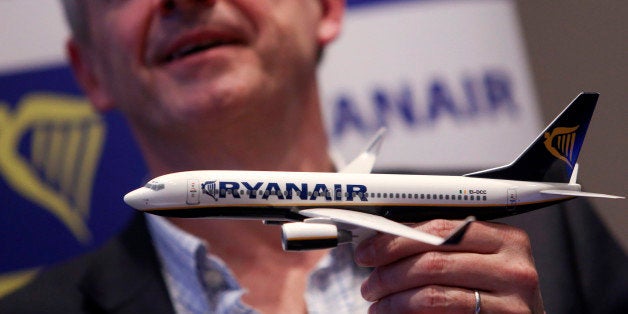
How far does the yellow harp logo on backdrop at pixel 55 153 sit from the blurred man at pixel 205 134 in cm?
76

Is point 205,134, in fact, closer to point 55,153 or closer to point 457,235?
point 55,153

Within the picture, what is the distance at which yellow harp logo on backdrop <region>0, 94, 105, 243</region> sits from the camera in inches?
233

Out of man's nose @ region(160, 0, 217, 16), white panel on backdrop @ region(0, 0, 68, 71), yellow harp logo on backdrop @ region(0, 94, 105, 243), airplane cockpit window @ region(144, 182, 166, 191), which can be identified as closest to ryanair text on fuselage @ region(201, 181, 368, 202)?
airplane cockpit window @ region(144, 182, 166, 191)

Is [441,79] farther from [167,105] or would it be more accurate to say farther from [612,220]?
[167,105]

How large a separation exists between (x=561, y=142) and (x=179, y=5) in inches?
103

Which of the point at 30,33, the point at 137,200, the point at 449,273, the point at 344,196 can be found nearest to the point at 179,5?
the point at 137,200

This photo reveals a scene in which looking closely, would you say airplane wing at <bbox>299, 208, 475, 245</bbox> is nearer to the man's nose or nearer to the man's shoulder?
the man's shoulder

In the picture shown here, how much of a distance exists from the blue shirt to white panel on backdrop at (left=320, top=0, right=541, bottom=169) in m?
2.00

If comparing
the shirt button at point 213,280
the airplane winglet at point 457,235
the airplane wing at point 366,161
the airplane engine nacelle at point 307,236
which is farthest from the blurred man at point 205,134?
the airplane winglet at point 457,235

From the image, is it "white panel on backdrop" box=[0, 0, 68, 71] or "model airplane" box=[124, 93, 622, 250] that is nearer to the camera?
"model airplane" box=[124, 93, 622, 250]

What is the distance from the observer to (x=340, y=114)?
21.9 feet

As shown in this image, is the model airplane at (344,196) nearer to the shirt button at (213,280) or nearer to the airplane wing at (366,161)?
the airplane wing at (366,161)

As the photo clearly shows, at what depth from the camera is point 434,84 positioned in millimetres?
6914

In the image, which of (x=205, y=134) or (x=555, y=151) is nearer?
(x=555, y=151)
